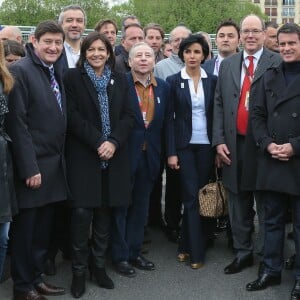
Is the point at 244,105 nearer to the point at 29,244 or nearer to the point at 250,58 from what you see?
Answer: the point at 250,58

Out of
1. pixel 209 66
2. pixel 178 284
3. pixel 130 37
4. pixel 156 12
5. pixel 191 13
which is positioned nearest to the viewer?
pixel 178 284

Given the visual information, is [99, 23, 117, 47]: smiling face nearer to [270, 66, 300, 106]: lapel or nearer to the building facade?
[270, 66, 300, 106]: lapel

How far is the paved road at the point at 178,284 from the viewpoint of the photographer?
15.3 ft

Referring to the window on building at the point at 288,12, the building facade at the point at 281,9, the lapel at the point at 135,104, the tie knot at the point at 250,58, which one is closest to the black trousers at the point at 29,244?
the lapel at the point at 135,104

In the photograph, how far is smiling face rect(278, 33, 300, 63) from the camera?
4.51 metres

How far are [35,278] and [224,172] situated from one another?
2.13 m

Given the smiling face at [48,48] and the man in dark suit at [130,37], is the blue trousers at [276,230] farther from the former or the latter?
the man in dark suit at [130,37]

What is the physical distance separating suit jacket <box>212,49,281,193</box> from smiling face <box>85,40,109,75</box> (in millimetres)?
1296

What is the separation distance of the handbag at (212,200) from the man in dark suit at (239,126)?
100mm

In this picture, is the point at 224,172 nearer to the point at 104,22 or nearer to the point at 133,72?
the point at 133,72

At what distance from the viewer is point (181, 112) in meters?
5.30

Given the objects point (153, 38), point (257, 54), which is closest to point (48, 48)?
point (257, 54)

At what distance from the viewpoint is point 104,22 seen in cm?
696

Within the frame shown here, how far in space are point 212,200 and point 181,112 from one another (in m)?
0.95
